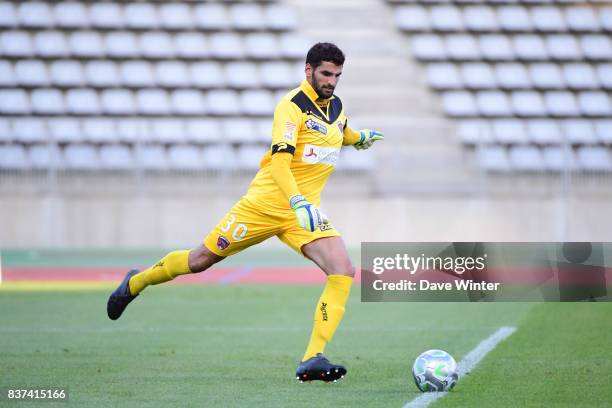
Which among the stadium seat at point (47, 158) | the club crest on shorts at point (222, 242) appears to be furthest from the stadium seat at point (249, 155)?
the club crest on shorts at point (222, 242)

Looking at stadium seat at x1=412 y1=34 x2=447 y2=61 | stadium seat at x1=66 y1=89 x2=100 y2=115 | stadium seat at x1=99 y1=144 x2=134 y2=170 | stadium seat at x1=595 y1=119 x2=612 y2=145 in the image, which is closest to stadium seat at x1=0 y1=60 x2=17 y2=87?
stadium seat at x1=66 y1=89 x2=100 y2=115

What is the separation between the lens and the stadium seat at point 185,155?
84.2 ft

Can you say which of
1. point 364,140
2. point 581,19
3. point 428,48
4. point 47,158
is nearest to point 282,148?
point 364,140

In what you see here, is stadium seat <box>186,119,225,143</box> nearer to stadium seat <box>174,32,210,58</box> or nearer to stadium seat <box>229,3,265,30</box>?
stadium seat <box>174,32,210,58</box>

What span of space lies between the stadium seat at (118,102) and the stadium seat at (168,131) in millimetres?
→ 914

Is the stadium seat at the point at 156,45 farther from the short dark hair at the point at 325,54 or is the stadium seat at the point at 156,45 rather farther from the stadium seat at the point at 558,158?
the short dark hair at the point at 325,54

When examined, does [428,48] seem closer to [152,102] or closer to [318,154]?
[152,102]

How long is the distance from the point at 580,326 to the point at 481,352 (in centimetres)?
235

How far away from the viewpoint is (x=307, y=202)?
736 cm

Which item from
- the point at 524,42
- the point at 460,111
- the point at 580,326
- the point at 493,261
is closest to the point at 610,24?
the point at 524,42

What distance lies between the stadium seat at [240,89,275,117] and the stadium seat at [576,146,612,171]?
734cm

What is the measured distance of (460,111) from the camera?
27359mm

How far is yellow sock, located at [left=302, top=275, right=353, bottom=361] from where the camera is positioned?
23.8 ft

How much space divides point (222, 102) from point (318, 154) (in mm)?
19602
